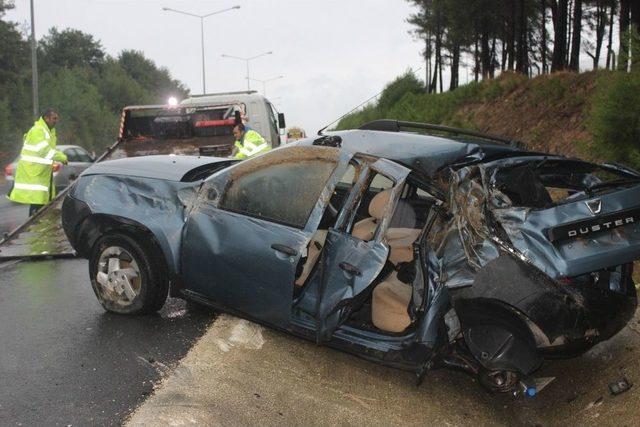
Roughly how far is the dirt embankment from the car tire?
8748 mm

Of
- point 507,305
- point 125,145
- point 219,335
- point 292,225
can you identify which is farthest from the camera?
point 125,145

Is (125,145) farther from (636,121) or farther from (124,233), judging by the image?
(636,121)

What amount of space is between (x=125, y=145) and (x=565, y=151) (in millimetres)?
9094

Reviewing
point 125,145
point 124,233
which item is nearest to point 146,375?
point 124,233

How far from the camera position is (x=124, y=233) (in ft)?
16.3

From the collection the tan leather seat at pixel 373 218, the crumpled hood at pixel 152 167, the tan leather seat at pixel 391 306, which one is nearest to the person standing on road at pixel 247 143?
the crumpled hood at pixel 152 167

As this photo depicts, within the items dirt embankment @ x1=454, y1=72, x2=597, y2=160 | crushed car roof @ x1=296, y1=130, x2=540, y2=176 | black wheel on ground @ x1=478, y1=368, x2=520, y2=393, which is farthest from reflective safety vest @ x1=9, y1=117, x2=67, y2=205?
dirt embankment @ x1=454, y1=72, x2=597, y2=160

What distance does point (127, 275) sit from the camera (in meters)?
4.98

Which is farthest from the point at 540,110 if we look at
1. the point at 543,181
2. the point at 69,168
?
the point at 543,181

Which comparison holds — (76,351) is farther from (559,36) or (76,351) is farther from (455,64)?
(455,64)

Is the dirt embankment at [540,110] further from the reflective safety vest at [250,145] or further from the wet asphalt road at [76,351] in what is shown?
the wet asphalt road at [76,351]

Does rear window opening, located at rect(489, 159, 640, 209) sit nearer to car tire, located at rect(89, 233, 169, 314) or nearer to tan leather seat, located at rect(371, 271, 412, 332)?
tan leather seat, located at rect(371, 271, 412, 332)

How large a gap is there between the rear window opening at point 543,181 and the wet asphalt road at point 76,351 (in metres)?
2.50

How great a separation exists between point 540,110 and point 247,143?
10.8 meters
